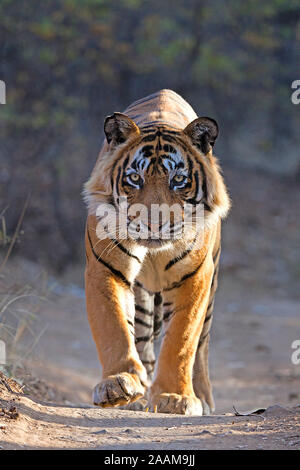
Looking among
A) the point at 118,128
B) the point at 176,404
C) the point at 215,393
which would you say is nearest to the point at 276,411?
the point at 176,404

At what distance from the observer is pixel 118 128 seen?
13.5 ft

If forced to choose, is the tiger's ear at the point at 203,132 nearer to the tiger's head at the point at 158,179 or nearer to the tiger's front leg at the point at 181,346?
the tiger's head at the point at 158,179

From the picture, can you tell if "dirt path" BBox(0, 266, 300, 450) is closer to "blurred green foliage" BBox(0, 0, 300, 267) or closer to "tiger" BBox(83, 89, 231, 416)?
"tiger" BBox(83, 89, 231, 416)

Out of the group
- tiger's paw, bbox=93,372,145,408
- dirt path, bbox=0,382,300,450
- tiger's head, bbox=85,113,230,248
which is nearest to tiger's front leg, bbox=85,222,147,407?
tiger's paw, bbox=93,372,145,408

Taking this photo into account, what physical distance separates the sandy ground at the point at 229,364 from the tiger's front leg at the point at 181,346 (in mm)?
251

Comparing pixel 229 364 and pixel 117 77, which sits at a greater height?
pixel 117 77

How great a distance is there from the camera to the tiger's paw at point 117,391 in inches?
134

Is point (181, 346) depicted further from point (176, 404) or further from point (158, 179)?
point (158, 179)

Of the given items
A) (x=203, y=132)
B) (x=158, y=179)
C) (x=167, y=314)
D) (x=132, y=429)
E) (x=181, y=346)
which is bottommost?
(x=132, y=429)

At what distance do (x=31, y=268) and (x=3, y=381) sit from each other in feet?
20.6

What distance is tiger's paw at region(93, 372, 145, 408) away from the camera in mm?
3395

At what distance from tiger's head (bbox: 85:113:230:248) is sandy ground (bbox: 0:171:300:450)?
97 centimetres

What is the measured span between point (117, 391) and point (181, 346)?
0.57 meters

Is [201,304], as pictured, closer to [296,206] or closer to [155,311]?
[155,311]
